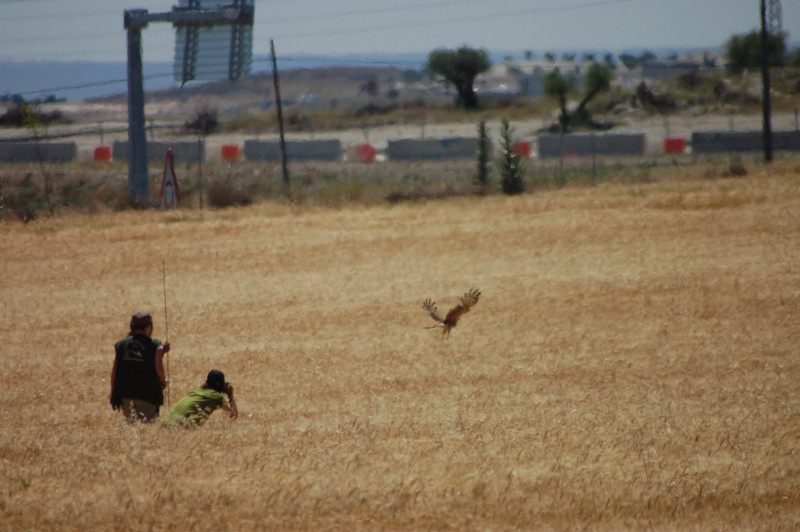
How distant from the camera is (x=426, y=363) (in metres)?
11.5

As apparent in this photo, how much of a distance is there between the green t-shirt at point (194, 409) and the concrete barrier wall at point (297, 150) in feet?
112

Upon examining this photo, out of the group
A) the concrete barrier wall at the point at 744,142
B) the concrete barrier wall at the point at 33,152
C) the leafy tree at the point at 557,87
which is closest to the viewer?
the concrete barrier wall at the point at 744,142

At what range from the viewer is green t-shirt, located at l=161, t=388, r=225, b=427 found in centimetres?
753

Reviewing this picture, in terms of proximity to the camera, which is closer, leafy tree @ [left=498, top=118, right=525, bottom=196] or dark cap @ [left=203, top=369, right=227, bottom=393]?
dark cap @ [left=203, top=369, right=227, bottom=393]

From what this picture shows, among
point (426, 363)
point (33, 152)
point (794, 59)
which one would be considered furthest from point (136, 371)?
point (794, 59)

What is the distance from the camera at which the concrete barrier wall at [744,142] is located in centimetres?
3444

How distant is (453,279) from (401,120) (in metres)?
47.7

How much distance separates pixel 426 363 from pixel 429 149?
2962 cm

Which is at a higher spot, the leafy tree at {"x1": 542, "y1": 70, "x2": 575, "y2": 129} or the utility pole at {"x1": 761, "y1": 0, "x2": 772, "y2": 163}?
the leafy tree at {"x1": 542, "y1": 70, "x2": 575, "y2": 129}

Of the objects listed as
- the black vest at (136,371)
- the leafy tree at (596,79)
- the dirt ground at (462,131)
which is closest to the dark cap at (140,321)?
the black vest at (136,371)

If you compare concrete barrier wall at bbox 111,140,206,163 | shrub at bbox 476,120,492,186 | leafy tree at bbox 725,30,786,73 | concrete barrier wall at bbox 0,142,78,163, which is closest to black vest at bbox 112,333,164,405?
shrub at bbox 476,120,492,186

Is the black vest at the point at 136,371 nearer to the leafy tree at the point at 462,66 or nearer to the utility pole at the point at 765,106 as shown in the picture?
the utility pole at the point at 765,106

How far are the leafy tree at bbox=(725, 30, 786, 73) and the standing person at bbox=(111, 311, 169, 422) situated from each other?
7172cm

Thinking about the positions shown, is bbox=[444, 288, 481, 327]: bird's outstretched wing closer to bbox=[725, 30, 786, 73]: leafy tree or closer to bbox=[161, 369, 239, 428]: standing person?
bbox=[161, 369, 239, 428]: standing person
